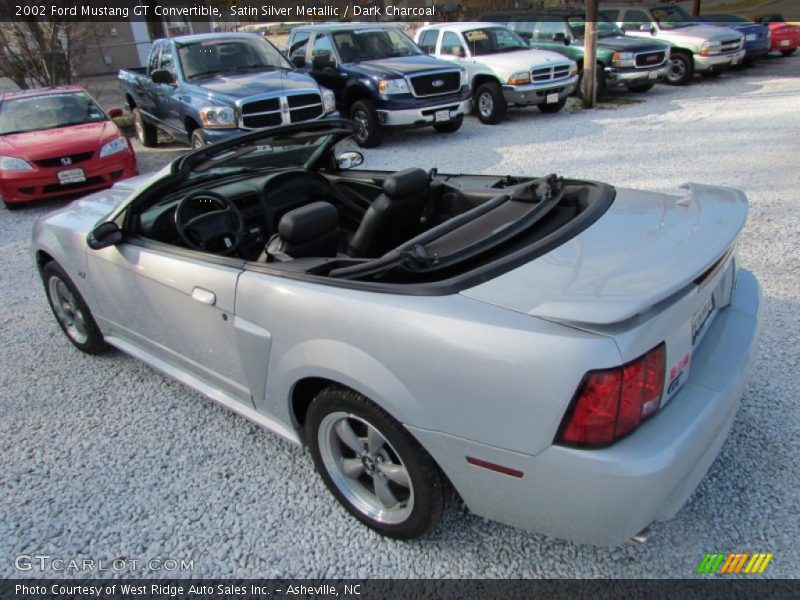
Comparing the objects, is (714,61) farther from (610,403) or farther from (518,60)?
(610,403)

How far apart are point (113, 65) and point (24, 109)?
54.6 ft

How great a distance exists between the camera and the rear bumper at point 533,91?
10539mm

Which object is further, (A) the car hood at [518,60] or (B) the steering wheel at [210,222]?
(A) the car hood at [518,60]

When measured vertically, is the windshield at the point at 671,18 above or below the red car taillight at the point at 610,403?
above

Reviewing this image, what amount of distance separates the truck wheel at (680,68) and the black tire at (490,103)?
5.27 metres

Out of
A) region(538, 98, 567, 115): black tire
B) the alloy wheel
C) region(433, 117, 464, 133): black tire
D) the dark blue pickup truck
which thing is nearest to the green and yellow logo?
the alloy wheel

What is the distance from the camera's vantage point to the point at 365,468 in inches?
90.5

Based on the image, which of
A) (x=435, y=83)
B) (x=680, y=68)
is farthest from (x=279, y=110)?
(x=680, y=68)

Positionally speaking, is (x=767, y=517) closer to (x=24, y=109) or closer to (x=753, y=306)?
(x=753, y=306)

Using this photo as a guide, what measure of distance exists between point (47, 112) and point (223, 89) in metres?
2.58

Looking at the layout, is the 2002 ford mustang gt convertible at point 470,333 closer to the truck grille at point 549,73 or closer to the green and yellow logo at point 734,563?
the green and yellow logo at point 734,563

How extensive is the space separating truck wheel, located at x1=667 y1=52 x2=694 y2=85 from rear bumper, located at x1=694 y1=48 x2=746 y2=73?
0.13 m

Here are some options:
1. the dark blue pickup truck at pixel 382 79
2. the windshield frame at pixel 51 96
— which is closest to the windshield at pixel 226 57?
the dark blue pickup truck at pixel 382 79

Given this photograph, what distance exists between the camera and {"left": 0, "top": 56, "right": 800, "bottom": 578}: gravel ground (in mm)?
2178
